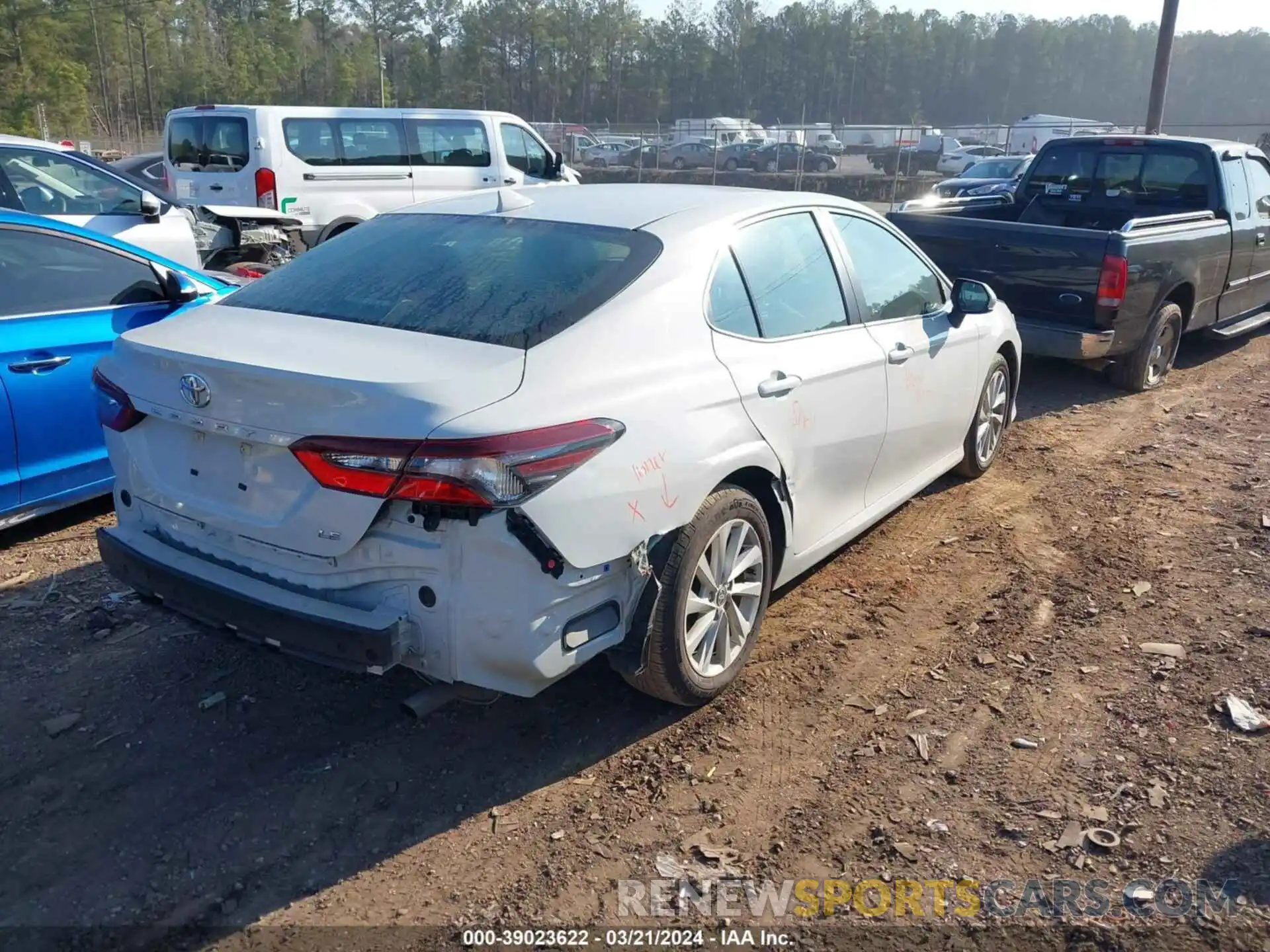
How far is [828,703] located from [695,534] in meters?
0.95

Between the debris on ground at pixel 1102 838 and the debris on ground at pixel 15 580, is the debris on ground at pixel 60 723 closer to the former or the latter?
the debris on ground at pixel 15 580

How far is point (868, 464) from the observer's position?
444 centimetres

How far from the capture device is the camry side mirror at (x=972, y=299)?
205 inches

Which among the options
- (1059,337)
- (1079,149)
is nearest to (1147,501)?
(1059,337)

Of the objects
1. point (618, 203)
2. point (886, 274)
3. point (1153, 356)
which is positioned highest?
point (618, 203)

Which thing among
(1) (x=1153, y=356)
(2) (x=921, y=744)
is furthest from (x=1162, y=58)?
(2) (x=921, y=744)

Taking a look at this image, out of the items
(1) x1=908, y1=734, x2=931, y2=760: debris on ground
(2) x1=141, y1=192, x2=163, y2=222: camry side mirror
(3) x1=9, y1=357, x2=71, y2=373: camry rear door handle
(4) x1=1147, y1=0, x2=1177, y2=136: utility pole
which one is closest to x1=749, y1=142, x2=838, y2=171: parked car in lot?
(4) x1=1147, y1=0, x2=1177, y2=136: utility pole

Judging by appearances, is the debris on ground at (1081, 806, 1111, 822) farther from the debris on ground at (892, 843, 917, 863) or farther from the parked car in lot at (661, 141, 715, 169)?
the parked car in lot at (661, 141, 715, 169)

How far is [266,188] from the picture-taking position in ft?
40.8

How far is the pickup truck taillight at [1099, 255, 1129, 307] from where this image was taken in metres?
7.37

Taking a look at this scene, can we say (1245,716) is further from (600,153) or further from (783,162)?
(600,153)

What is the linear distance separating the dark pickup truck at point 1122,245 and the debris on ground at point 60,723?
6.56 metres

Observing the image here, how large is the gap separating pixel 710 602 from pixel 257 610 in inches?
56.4

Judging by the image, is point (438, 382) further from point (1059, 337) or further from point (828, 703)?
point (1059, 337)
